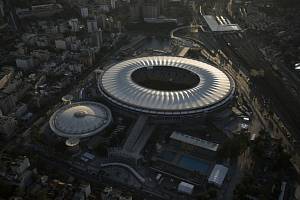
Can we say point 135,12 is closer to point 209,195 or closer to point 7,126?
point 7,126

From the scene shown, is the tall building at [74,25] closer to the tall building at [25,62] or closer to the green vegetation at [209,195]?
the tall building at [25,62]

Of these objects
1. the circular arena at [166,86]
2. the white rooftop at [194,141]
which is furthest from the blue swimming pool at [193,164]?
the circular arena at [166,86]

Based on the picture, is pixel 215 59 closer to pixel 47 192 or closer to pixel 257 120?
pixel 257 120

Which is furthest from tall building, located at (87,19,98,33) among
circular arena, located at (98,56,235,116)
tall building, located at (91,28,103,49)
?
circular arena, located at (98,56,235,116)

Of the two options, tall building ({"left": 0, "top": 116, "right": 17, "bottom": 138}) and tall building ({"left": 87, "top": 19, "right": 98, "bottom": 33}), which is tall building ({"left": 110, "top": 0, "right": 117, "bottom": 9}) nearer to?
tall building ({"left": 87, "top": 19, "right": 98, "bottom": 33})

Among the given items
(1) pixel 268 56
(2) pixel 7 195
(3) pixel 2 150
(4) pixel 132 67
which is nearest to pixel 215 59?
(1) pixel 268 56

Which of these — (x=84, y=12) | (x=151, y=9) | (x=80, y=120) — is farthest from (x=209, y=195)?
(x=84, y=12)
